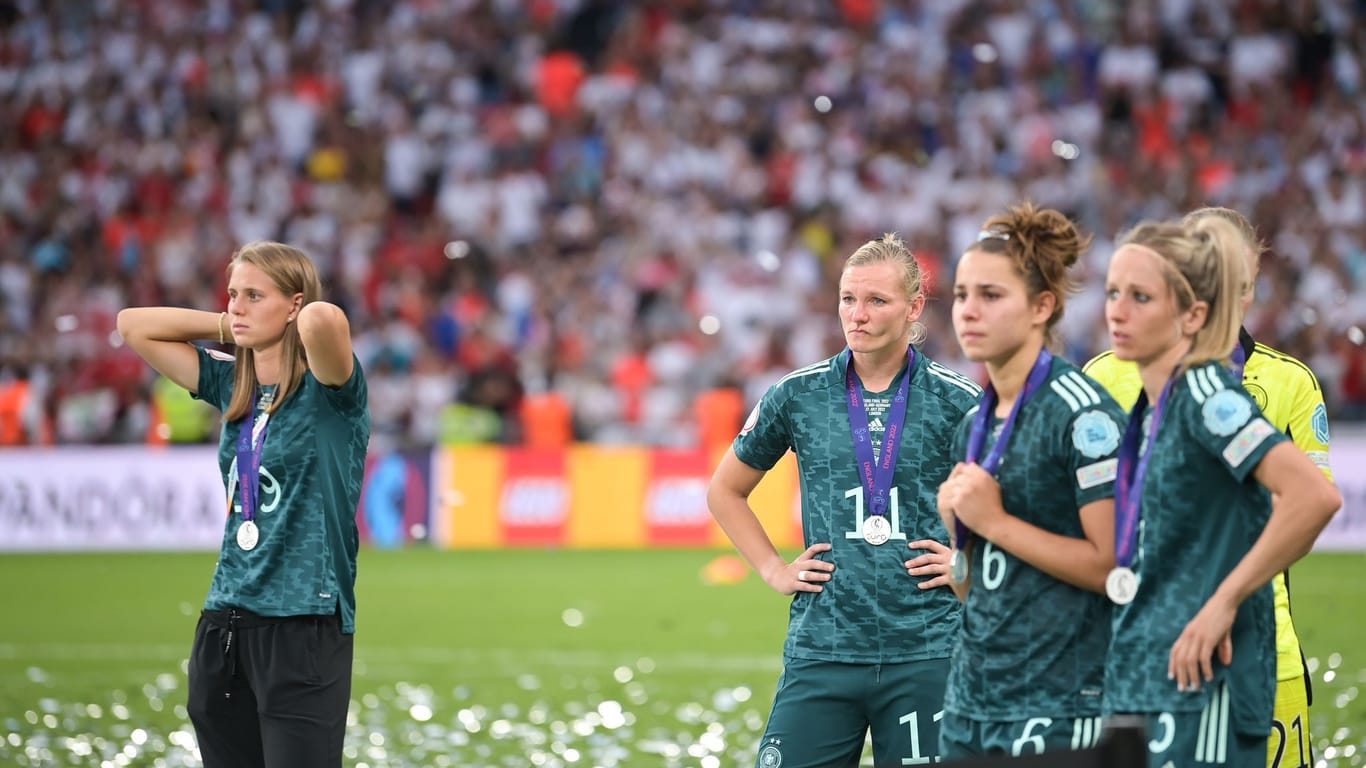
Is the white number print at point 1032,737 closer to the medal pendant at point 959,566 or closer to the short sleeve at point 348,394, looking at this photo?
the medal pendant at point 959,566

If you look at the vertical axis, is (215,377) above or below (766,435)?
above

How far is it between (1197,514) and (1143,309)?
20.4 inches

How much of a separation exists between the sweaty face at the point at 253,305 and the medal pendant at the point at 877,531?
204 cm

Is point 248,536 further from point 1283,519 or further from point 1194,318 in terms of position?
point 1283,519

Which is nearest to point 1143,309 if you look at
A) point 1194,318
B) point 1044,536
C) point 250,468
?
point 1194,318

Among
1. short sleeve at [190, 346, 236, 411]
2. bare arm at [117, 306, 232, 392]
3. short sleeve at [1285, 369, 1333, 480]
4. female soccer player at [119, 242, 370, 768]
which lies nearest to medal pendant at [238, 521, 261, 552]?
female soccer player at [119, 242, 370, 768]

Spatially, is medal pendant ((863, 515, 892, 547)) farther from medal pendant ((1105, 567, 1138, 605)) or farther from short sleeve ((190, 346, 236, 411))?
short sleeve ((190, 346, 236, 411))

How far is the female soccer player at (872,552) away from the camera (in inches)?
210

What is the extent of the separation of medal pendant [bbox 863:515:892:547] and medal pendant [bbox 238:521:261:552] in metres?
1.97

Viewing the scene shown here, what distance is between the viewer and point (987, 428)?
4535 mm

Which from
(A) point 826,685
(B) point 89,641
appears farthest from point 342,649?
(B) point 89,641

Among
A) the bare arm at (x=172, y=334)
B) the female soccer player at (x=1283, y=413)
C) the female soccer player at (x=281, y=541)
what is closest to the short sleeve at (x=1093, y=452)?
the female soccer player at (x=1283, y=413)

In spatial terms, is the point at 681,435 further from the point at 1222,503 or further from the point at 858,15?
the point at 1222,503

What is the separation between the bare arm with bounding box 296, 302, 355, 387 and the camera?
5.23 metres
